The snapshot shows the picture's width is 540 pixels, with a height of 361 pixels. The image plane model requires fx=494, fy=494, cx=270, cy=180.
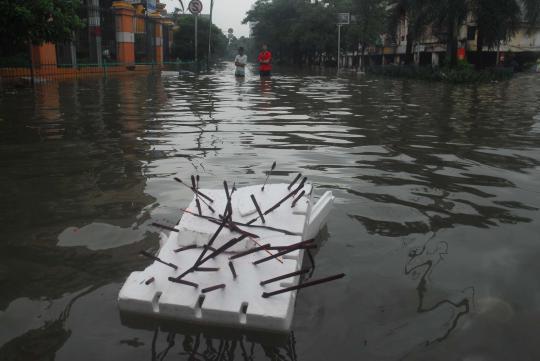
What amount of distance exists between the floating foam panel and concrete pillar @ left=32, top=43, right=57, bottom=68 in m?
21.7

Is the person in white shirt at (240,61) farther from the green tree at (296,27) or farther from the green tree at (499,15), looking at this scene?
the green tree at (296,27)

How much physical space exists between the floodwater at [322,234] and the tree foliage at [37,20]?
18.0 ft

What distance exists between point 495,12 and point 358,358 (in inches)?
1016

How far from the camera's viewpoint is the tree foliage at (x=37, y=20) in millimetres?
12195

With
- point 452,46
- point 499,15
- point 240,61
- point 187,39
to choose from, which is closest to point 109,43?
point 240,61

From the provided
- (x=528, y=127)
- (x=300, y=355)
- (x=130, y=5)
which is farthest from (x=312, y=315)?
(x=130, y=5)

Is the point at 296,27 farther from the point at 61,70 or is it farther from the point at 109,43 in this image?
the point at 61,70

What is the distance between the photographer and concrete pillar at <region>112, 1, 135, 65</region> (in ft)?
96.5

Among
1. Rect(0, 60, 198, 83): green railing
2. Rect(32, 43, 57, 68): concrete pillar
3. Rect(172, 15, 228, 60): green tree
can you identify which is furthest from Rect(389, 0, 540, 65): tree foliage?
Rect(172, 15, 228, 60): green tree

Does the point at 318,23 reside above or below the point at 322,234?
above

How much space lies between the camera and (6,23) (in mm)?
12398

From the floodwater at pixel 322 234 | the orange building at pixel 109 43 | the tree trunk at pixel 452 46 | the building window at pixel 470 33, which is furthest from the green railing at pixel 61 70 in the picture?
the building window at pixel 470 33

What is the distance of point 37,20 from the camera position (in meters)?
13.1

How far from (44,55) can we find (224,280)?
74.5ft
